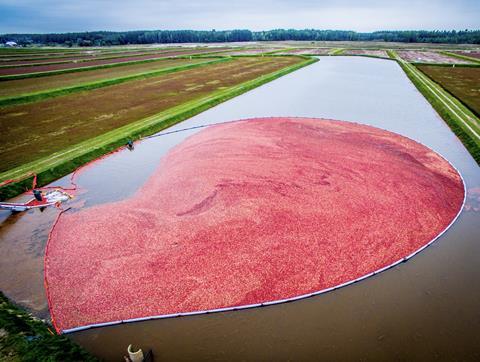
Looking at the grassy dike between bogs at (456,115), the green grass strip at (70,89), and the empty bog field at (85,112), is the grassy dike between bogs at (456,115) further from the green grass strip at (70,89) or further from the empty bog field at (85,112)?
the green grass strip at (70,89)

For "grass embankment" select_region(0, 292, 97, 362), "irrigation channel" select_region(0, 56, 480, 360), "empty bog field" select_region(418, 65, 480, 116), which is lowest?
"irrigation channel" select_region(0, 56, 480, 360)

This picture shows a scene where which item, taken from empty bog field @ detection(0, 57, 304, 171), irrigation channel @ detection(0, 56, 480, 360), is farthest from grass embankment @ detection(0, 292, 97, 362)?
empty bog field @ detection(0, 57, 304, 171)

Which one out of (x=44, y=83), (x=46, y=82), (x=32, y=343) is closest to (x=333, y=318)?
(x=32, y=343)

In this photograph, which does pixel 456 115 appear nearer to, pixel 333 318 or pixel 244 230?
pixel 244 230

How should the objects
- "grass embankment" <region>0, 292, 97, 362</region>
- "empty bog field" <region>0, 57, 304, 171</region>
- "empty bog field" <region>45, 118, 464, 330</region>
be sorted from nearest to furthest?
"grass embankment" <region>0, 292, 97, 362</region>
"empty bog field" <region>45, 118, 464, 330</region>
"empty bog field" <region>0, 57, 304, 171</region>

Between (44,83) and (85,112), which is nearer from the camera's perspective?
(85,112)

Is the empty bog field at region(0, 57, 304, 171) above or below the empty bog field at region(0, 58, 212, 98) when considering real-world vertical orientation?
below

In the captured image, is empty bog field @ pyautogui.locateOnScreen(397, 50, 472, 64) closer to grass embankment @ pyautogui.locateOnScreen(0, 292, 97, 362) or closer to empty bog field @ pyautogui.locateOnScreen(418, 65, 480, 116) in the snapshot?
empty bog field @ pyautogui.locateOnScreen(418, 65, 480, 116)
